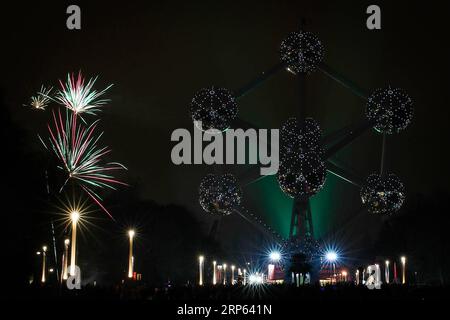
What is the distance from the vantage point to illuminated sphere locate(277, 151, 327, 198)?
43531 millimetres

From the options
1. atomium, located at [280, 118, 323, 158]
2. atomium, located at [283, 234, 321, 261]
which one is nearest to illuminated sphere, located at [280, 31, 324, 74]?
atomium, located at [280, 118, 323, 158]

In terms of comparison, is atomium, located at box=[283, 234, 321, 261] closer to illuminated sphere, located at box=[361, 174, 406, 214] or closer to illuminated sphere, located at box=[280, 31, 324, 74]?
illuminated sphere, located at box=[361, 174, 406, 214]

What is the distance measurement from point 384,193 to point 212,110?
1353 centimetres

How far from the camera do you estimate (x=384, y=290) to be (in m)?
24.7

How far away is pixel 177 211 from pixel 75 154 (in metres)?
62.5

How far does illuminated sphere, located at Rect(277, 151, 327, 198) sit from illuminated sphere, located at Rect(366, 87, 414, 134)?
17.7ft

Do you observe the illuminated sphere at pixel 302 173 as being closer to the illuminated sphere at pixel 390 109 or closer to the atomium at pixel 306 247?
the illuminated sphere at pixel 390 109

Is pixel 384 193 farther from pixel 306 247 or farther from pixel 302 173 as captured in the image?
pixel 306 247

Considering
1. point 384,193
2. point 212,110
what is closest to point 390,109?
point 384,193

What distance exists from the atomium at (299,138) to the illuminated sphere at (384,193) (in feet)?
15.8

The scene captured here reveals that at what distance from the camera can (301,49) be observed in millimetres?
46906

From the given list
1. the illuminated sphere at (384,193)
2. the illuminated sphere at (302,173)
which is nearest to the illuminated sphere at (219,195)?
the illuminated sphere at (302,173)
